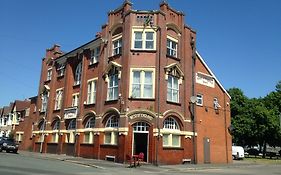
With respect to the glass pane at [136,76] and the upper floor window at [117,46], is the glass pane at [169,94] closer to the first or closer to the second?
the glass pane at [136,76]

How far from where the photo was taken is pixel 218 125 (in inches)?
1318

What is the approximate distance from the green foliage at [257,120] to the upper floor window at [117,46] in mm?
30926

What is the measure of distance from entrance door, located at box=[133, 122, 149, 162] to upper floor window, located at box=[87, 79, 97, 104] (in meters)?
6.60

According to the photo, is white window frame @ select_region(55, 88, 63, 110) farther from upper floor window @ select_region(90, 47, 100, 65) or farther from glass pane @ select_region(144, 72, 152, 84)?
glass pane @ select_region(144, 72, 152, 84)

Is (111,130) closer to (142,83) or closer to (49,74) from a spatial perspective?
(142,83)

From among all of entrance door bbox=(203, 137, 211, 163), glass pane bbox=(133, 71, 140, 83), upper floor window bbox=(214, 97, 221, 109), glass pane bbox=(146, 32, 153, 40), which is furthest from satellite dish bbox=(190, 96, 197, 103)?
glass pane bbox=(146, 32, 153, 40)

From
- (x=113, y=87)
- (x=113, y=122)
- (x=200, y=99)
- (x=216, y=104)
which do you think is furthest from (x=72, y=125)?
(x=216, y=104)

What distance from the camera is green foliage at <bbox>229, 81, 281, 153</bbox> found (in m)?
52.1

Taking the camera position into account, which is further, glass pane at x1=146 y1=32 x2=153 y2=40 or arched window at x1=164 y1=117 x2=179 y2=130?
glass pane at x1=146 y1=32 x2=153 y2=40

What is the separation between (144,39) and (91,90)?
7.97 m

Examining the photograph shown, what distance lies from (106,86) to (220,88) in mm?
12185

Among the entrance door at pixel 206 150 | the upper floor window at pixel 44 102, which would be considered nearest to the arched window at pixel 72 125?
the upper floor window at pixel 44 102

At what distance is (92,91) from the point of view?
32875 mm

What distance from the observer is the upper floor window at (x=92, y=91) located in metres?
32.5
